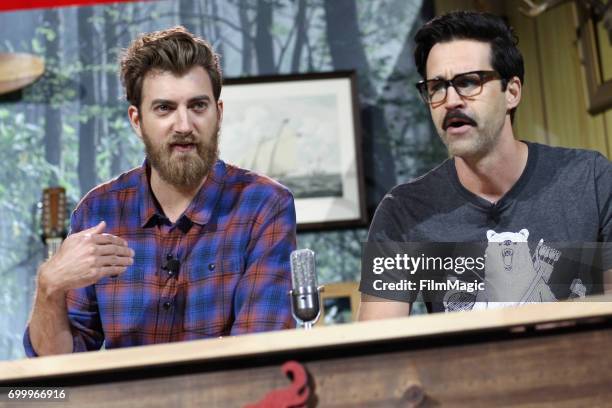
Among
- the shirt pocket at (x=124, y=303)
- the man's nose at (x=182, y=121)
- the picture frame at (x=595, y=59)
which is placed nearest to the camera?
the shirt pocket at (x=124, y=303)

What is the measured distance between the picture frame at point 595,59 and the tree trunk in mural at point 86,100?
2.07 meters

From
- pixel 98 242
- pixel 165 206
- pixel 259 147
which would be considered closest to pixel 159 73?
pixel 165 206

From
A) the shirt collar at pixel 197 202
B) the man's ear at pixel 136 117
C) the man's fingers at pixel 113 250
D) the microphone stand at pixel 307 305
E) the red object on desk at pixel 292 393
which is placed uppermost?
the man's ear at pixel 136 117

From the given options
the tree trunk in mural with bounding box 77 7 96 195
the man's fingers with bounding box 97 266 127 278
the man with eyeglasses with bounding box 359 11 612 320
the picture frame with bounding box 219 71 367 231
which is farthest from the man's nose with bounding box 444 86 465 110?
the tree trunk in mural with bounding box 77 7 96 195

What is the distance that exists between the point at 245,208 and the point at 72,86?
2032mm

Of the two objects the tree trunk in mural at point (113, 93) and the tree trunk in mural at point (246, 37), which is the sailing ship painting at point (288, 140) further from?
the tree trunk in mural at point (113, 93)

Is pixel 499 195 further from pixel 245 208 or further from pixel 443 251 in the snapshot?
pixel 245 208

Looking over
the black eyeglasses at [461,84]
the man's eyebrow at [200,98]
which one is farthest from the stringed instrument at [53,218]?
the black eyeglasses at [461,84]

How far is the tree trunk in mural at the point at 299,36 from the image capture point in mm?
3768

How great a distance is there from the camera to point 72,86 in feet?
12.3

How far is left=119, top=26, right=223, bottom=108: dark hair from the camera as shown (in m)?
2.01

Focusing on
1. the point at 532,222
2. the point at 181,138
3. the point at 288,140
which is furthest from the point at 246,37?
the point at 532,222

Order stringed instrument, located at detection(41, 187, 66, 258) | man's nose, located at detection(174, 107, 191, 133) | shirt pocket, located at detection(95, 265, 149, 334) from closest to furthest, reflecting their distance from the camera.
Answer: shirt pocket, located at detection(95, 265, 149, 334)
man's nose, located at detection(174, 107, 191, 133)
stringed instrument, located at detection(41, 187, 66, 258)

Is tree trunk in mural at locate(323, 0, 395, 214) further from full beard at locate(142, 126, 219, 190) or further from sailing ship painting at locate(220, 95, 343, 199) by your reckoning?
full beard at locate(142, 126, 219, 190)
